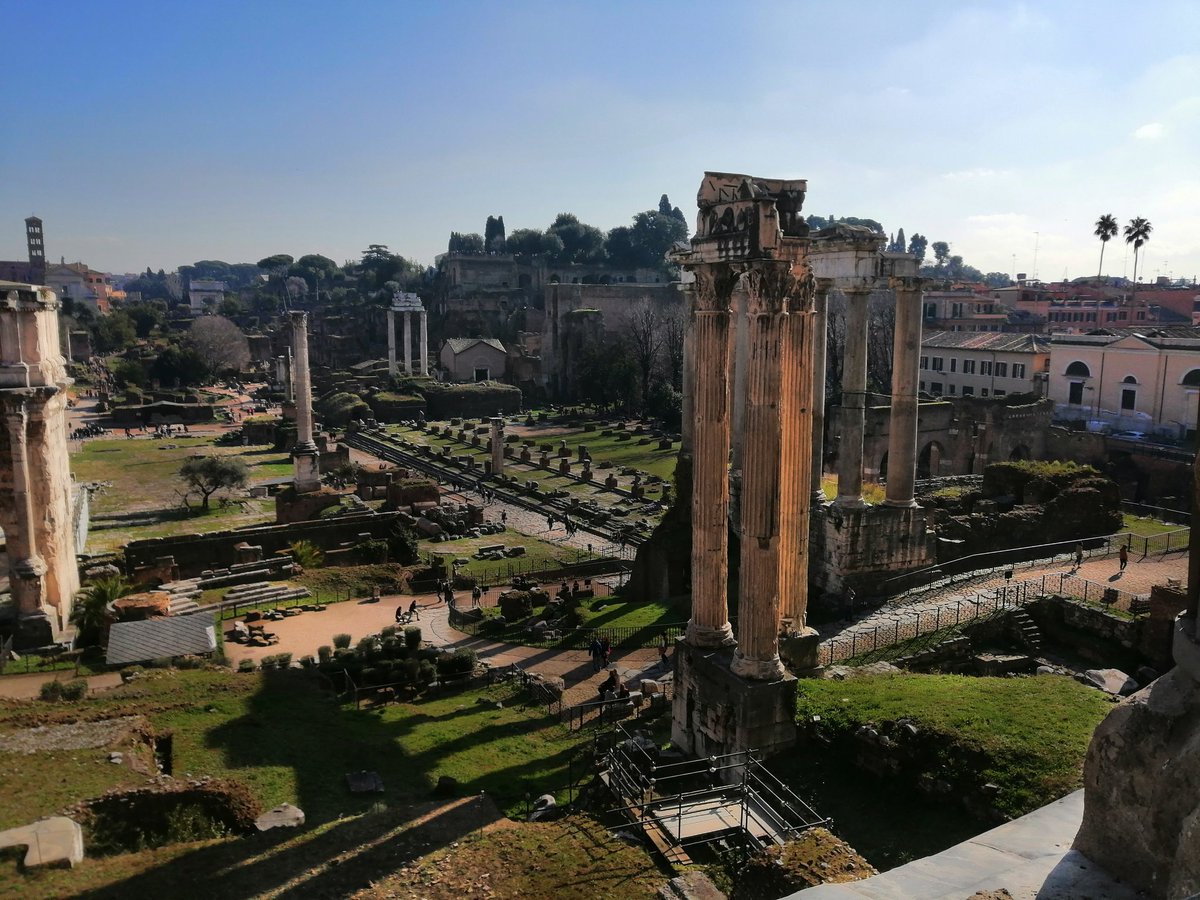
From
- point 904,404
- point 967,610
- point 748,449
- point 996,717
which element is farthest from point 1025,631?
point 748,449

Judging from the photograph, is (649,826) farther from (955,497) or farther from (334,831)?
(955,497)

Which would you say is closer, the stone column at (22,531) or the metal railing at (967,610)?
the metal railing at (967,610)

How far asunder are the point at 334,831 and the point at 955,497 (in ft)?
68.0

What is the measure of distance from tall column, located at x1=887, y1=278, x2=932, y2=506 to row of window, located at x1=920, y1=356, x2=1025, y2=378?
111 ft

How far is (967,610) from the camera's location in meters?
17.9

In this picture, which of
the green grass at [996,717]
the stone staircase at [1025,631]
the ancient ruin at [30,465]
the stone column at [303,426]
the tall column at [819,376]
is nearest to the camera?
the green grass at [996,717]

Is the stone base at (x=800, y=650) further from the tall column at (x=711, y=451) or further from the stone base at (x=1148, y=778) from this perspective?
the stone base at (x=1148, y=778)

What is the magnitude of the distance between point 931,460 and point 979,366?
1682 centimetres

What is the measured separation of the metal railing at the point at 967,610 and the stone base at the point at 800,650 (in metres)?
1.61

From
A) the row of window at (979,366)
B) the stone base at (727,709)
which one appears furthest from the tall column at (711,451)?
the row of window at (979,366)

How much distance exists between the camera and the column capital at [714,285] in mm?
12320

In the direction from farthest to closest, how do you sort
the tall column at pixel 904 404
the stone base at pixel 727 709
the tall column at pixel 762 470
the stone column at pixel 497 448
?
the stone column at pixel 497 448 → the tall column at pixel 904 404 → the stone base at pixel 727 709 → the tall column at pixel 762 470

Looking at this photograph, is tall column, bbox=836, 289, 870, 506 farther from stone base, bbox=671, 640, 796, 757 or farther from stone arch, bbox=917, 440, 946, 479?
stone arch, bbox=917, 440, 946, 479

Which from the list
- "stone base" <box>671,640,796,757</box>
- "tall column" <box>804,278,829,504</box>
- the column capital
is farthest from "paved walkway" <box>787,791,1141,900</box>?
"tall column" <box>804,278,829,504</box>
